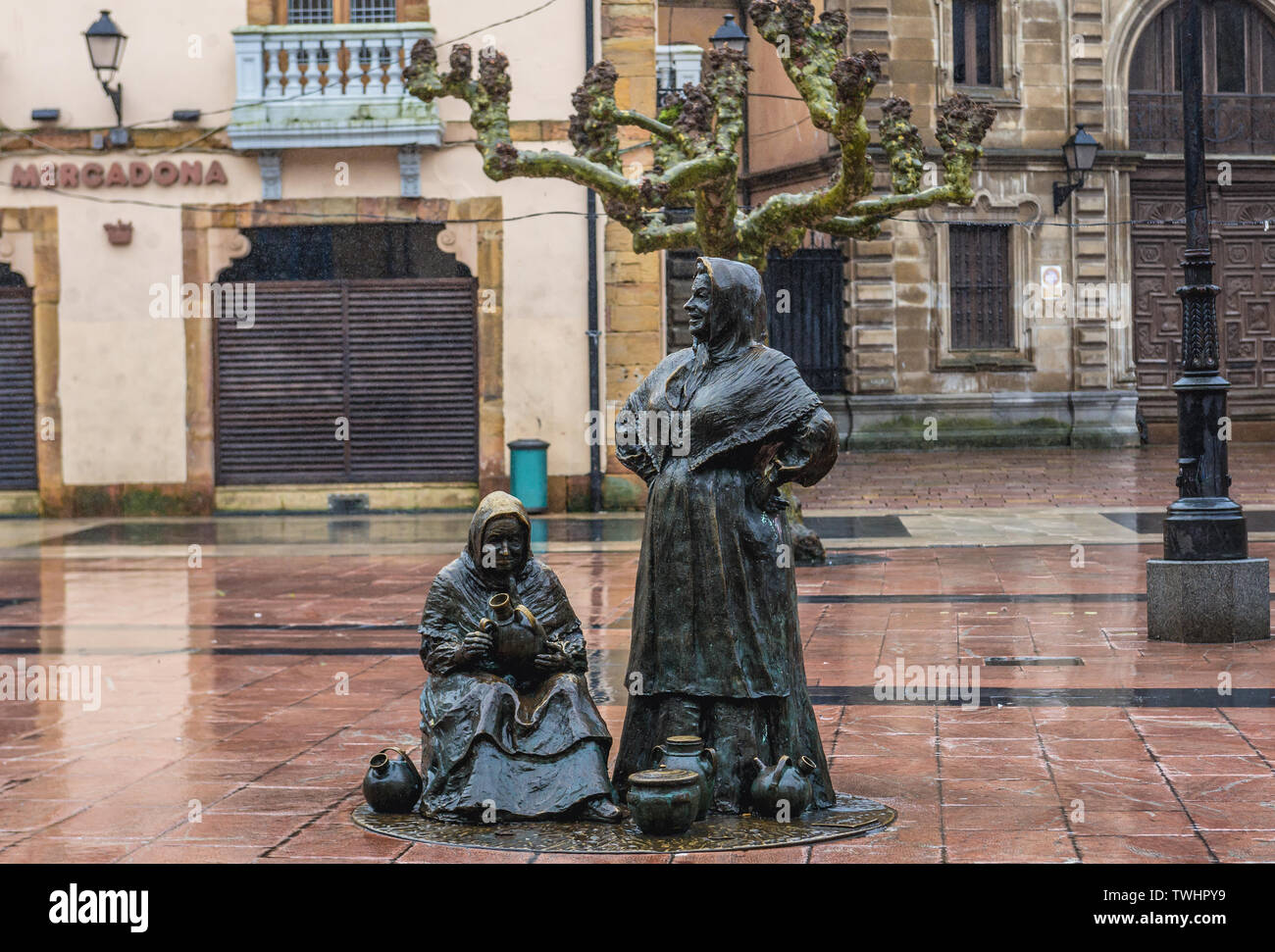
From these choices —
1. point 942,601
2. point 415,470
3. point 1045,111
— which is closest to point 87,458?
point 415,470

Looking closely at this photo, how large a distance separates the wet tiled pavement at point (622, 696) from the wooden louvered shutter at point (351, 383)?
3448 millimetres

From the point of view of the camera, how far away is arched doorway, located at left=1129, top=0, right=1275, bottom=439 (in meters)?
27.9

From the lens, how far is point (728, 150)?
536 inches

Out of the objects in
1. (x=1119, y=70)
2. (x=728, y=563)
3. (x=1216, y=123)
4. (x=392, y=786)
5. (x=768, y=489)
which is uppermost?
(x=1119, y=70)

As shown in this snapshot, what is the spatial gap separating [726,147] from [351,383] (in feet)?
26.2

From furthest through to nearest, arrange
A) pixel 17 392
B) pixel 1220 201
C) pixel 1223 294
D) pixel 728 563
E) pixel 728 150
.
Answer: pixel 1220 201 < pixel 1223 294 < pixel 17 392 < pixel 728 150 < pixel 728 563

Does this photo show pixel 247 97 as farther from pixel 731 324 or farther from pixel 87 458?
pixel 731 324

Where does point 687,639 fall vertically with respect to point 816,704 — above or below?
above

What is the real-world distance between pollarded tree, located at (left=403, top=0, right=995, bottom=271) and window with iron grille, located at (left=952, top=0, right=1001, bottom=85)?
531 inches

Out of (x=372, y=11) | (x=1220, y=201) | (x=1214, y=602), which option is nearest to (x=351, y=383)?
(x=372, y=11)

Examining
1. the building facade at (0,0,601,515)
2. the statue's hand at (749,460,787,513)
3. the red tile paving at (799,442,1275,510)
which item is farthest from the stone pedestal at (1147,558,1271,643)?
the building facade at (0,0,601,515)

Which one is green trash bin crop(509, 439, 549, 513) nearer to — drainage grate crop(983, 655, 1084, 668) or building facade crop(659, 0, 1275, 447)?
building facade crop(659, 0, 1275, 447)

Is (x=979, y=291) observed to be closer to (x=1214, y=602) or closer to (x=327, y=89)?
(x=327, y=89)

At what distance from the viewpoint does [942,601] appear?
11.9 m
